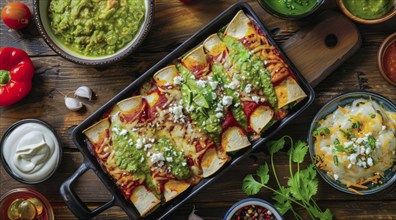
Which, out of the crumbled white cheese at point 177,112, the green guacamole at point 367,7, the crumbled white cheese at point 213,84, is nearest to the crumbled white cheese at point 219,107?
the crumbled white cheese at point 213,84

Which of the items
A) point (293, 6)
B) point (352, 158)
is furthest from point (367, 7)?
point (352, 158)

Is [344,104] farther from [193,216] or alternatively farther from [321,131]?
[193,216]

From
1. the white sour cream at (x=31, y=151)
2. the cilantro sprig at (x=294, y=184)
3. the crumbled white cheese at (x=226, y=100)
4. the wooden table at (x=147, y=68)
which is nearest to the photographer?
the crumbled white cheese at (x=226, y=100)

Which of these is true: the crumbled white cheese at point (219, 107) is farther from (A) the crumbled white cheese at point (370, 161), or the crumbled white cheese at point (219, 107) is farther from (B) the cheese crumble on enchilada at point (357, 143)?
(A) the crumbled white cheese at point (370, 161)

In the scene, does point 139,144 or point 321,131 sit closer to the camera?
point 139,144

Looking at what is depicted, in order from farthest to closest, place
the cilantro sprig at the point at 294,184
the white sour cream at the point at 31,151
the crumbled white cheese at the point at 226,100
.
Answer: the white sour cream at the point at 31,151, the cilantro sprig at the point at 294,184, the crumbled white cheese at the point at 226,100

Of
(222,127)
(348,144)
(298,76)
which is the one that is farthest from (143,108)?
(348,144)
